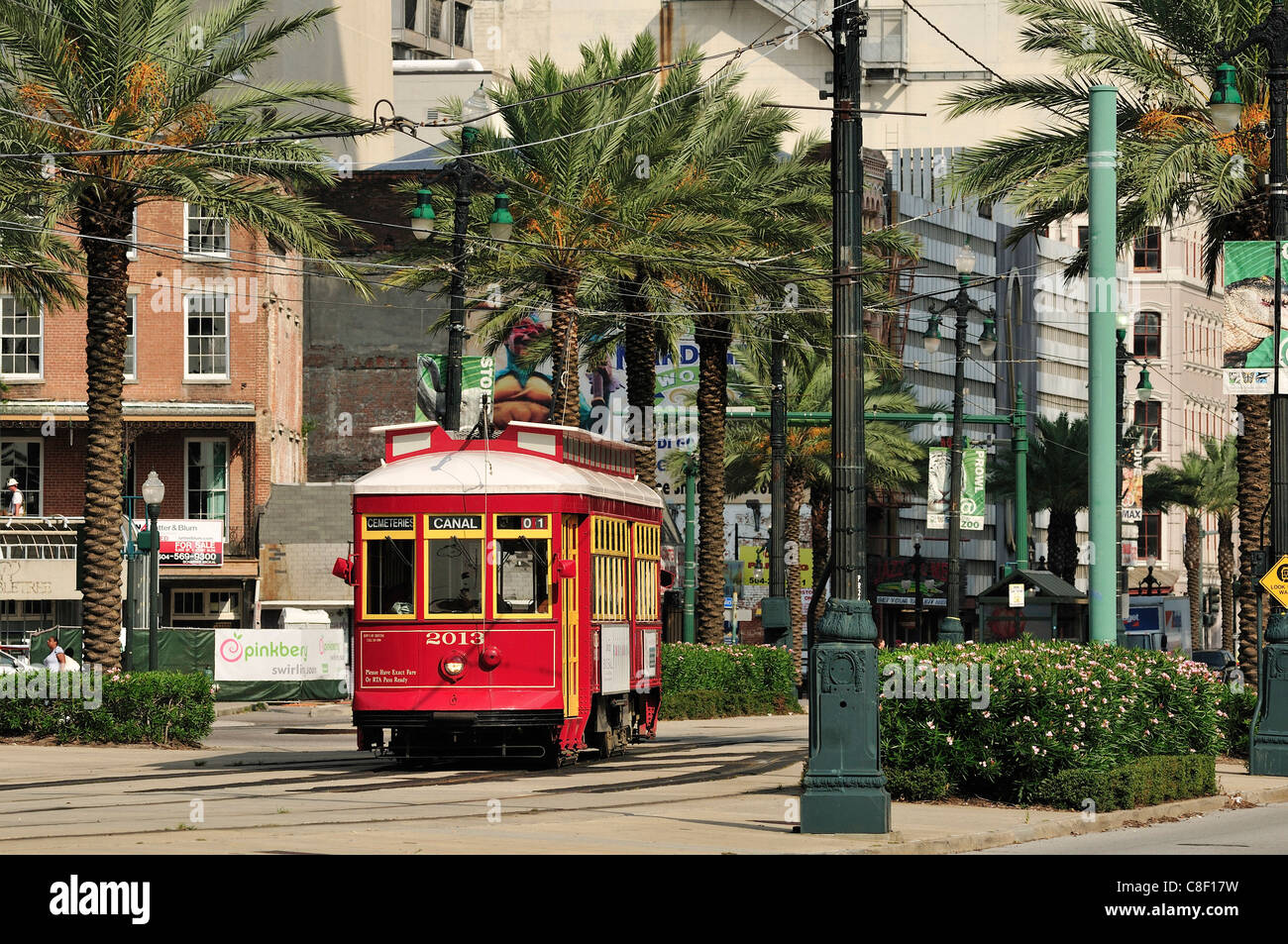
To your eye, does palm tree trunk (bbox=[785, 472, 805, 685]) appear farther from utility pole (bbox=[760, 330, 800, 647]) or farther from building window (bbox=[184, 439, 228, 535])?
utility pole (bbox=[760, 330, 800, 647])

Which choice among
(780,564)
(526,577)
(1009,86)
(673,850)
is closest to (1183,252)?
(780,564)

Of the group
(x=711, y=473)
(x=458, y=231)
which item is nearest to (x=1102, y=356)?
(x=458, y=231)

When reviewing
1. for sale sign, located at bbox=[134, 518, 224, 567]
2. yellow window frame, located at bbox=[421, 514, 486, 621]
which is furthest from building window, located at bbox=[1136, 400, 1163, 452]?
yellow window frame, located at bbox=[421, 514, 486, 621]

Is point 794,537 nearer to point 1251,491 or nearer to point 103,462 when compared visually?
point 1251,491

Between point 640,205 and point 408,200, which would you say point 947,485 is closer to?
point 408,200

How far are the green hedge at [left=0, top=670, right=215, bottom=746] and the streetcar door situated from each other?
8637 millimetres

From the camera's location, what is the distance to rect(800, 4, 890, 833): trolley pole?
16406 mm

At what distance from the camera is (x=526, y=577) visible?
23.2 metres

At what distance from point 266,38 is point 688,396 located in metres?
39.3

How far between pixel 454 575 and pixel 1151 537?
89.6 meters

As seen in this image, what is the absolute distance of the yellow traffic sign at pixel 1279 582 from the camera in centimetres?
2450

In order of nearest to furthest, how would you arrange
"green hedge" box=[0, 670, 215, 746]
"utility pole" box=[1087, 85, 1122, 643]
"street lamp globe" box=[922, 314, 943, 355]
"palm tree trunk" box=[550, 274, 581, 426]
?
"utility pole" box=[1087, 85, 1122, 643] < "green hedge" box=[0, 670, 215, 746] < "palm tree trunk" box=[550, 274, 581, 426] < "street lamp globe" box=[922, 314, 943, 355]

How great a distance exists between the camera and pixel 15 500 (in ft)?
172

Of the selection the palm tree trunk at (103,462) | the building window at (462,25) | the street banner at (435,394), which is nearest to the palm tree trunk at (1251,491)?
the palm tree trunk at (103,462)
